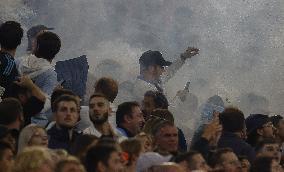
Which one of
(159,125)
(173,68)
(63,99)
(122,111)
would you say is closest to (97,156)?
(63,99)

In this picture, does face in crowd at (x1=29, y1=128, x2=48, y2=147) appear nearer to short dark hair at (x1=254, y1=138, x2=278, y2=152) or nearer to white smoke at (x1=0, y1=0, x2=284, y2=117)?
short dark hair at (x1=254, y1=138, x2=278, y2=152)

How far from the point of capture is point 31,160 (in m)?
6.78

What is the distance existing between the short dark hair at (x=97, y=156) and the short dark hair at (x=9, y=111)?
1.01 meters

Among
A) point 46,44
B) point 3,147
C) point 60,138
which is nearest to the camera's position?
point 3,147

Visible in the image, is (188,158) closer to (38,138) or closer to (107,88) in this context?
(38,138)

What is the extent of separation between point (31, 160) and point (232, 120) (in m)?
3.37

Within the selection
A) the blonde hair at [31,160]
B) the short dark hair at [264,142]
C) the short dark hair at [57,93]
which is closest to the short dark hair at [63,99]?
the short dark hair at [57,93]

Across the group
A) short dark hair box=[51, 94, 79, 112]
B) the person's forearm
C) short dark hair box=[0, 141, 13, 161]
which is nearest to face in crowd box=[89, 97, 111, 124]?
short dark hair box=[51, 94, 79, 112]

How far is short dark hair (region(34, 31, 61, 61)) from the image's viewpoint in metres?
9.23

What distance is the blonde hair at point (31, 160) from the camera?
22.1 feet

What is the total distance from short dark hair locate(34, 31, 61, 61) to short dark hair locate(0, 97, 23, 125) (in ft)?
3.99

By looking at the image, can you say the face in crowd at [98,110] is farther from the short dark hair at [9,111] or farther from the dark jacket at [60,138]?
the short dark hair at [9,111]

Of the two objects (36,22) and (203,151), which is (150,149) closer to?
(203,151)

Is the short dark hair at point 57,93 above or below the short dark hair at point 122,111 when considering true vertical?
above
